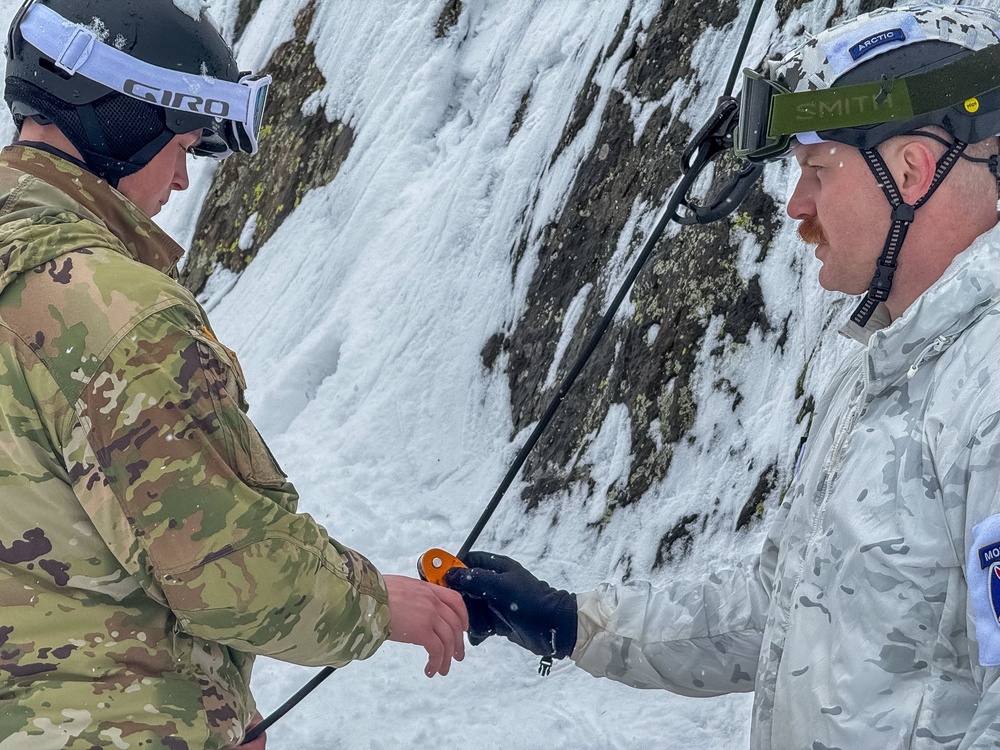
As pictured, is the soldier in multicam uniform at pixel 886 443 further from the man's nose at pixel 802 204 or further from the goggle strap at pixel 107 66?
the goggle strap at pixel 107 66

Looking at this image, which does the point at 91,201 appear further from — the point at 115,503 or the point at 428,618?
the point at 428,618

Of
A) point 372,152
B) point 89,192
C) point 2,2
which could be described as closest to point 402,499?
point 372,152

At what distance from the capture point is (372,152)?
7789mm

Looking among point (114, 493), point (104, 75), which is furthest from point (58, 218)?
point (114, 493)

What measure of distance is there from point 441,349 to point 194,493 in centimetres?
449

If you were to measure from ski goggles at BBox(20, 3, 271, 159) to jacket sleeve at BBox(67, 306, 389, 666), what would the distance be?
685 mm

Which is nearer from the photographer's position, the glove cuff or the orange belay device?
the glove cuff

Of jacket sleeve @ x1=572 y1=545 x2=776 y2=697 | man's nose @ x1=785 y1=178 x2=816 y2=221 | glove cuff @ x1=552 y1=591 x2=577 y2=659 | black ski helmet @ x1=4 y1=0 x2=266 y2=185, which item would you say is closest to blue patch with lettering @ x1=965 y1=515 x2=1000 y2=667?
jacket sleeve @ x1=572 y1=545 x2=776 y2=697

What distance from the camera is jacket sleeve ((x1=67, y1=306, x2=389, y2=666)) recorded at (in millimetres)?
1939

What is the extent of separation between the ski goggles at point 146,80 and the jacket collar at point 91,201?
23 cm

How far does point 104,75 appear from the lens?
235cm

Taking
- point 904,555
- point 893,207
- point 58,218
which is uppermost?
point 893,207

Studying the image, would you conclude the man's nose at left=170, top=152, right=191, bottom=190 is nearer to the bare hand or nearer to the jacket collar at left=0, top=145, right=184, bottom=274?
the jacket collar at left=0, top=145, right=184, bottom=274

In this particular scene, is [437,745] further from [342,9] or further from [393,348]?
[342,9]
